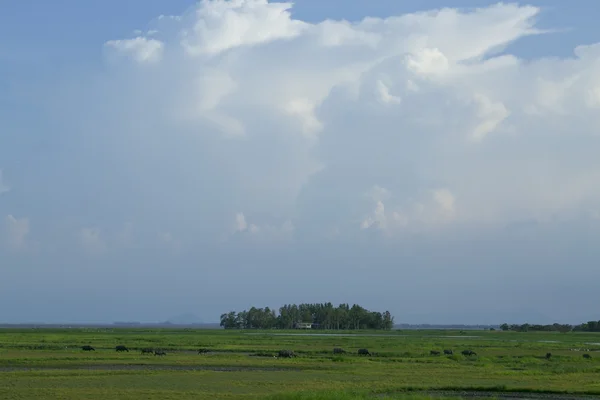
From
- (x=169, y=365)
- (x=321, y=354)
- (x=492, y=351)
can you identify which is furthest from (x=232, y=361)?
(x=492, y=351)

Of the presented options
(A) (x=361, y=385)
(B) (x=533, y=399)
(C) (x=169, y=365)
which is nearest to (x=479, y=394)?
(B) (x=533, y=399)

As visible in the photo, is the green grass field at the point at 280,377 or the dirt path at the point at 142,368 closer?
the green grass field at the point at 280,377

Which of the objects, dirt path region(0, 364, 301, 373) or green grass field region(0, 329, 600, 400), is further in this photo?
dirt path region(0, 364, 301, 373)

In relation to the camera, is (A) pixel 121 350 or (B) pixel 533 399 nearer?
(B) pixel 533 399

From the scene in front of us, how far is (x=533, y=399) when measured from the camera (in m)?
34.1

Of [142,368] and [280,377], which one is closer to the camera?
[280,377]

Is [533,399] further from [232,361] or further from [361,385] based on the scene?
[232,361]

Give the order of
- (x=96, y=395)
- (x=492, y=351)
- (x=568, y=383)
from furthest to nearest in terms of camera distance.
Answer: (x=492, y=351) → (x=568, y=383) → (x=96, y=395)

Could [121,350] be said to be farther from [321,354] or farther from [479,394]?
[479,394]

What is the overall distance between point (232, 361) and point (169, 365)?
6343 mm

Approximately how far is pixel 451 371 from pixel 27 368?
30538mm

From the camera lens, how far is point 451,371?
4838 centimetres

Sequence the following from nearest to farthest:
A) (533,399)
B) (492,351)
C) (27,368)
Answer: (533,399) → (27,368) → (492,351)

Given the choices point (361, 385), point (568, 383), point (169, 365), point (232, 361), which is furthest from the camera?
point (232, 361)
